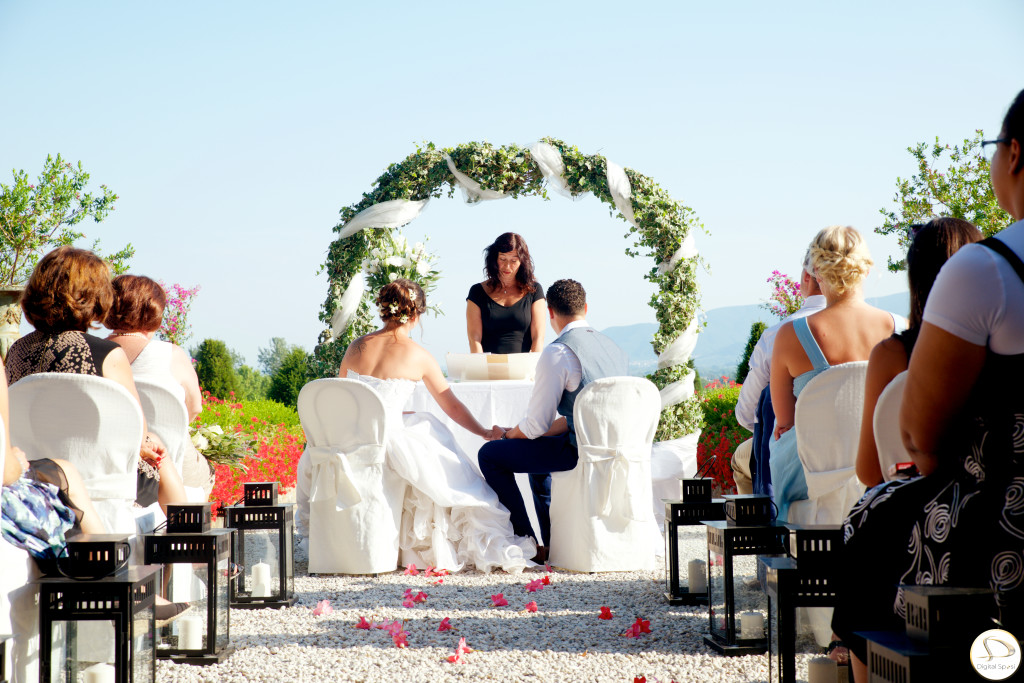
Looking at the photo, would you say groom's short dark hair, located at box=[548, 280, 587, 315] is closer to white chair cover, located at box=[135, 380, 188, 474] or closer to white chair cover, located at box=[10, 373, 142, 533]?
white chair cover, located at box=[135, 380, 188, 474]

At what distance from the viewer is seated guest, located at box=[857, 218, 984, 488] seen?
2.27 m

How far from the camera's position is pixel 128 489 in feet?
9.94

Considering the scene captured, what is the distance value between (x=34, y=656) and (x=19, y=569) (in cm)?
25

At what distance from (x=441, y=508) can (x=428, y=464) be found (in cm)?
29

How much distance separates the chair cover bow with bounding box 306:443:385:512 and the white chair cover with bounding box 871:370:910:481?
3.01 meters

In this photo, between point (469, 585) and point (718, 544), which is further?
point (469, 585)

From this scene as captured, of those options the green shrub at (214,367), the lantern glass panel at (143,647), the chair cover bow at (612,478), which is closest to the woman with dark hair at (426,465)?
the chair cover bow at (612,478)

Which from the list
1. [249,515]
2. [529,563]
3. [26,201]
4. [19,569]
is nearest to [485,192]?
[529,563]

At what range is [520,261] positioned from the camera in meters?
6.73

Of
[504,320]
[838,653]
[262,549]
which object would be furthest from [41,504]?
[504,320]

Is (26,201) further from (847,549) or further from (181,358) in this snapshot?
(847,549)

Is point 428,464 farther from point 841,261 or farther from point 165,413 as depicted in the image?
point 841,261

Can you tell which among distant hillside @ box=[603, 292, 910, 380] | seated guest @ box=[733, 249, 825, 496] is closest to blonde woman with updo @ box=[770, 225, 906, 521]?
seated guest @ box=[733, 249, 825, 496]

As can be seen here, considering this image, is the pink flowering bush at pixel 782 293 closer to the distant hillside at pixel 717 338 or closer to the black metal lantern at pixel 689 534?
the black metal lantern at pixel 689 534
